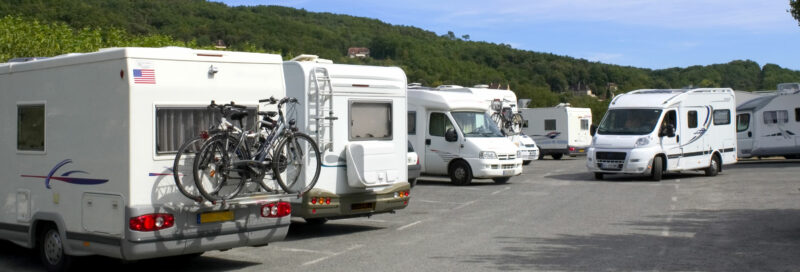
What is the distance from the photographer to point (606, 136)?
23109mm

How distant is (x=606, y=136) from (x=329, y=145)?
41.9 feet

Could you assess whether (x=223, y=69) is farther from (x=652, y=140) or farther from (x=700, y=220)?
(x=652, y=140)

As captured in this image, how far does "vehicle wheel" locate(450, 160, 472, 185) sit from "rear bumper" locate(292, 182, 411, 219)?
27.5 feet

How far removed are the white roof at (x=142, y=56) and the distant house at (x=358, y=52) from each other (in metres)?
64.2

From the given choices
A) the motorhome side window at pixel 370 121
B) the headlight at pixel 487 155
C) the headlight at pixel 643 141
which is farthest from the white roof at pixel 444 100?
the motorhome side window at pixel 370 121

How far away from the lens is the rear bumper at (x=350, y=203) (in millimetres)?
12023

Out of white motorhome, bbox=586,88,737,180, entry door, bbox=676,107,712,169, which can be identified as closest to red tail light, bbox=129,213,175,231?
white motorhome, bbox=586,88,737,180

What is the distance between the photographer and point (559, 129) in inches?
1535

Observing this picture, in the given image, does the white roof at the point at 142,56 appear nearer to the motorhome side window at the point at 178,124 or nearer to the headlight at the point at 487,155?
the motorhome side window at the point at 178,124

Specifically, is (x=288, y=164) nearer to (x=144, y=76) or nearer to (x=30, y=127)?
(x=144, y=76)

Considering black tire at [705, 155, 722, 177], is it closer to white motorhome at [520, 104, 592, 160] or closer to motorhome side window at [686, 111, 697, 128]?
motorhome side window at [686, 111, 697, 128]

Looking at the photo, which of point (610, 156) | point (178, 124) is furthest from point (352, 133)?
point (610, 156)

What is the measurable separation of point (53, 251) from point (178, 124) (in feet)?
6.68

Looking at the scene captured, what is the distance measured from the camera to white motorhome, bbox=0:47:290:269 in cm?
823
